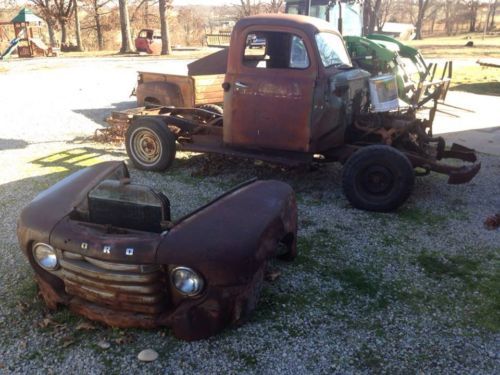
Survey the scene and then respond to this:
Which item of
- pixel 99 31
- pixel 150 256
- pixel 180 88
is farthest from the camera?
pixel 99 31

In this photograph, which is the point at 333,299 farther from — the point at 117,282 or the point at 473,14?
the point at 473,14

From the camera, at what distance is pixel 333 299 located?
359 cm

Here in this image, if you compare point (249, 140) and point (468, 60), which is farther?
point (468, 60)

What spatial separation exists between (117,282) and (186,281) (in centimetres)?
44

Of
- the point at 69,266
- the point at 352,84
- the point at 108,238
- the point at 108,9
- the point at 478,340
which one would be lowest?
the point at 478,340

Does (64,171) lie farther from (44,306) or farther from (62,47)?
(62,47)

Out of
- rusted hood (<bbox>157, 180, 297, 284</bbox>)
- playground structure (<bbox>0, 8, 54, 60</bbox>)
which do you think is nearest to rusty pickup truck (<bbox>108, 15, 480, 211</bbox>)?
rusted hood (<bbox>157, 180, 297, 284</bbox>)

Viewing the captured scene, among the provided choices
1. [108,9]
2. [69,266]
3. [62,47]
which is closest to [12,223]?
[69,266]

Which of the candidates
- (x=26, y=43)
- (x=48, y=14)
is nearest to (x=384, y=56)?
(x=26, y=43)

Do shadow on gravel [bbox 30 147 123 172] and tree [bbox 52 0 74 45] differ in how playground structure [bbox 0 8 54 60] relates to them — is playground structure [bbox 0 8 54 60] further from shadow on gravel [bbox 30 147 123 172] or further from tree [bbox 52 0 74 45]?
shadow on gravel [bbox 30 147 123 172]

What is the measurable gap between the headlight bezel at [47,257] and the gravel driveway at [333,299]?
17.4 inches

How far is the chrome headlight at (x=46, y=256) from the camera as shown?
3.05 metres

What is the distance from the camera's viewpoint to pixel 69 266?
296 centimetres

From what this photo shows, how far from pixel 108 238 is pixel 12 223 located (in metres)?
2.77
